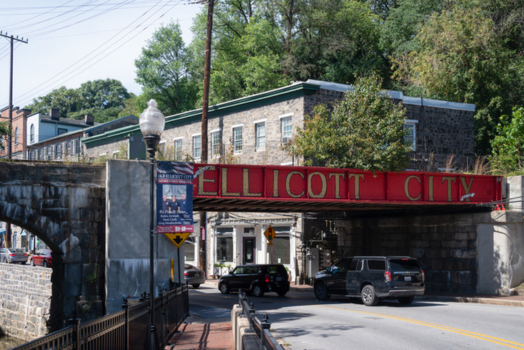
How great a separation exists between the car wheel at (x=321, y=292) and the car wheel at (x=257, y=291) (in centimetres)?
366

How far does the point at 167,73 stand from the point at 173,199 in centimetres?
4316

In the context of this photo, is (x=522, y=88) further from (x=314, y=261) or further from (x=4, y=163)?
(x=4, y=163)

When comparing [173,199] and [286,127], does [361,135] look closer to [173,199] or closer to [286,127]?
[286,127]

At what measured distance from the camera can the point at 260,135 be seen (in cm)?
3431

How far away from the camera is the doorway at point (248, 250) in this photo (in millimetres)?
37031

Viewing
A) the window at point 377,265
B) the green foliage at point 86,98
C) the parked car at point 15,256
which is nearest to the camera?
the window at point 377,265

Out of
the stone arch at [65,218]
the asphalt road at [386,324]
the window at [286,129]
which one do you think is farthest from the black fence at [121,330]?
the window at [286,129]

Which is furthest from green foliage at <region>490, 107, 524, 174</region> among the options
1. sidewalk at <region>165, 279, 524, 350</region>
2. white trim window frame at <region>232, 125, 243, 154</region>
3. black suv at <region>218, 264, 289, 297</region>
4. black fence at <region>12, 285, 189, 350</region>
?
black fence at <region>12, 285, 189, 350</region>

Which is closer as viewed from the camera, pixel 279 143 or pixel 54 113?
pixel 279 143

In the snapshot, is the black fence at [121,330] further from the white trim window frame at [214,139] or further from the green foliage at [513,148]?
the green foliage at [513,148]

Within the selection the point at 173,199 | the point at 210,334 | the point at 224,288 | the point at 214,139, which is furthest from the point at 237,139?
the point at 210,334

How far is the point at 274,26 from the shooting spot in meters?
54.2

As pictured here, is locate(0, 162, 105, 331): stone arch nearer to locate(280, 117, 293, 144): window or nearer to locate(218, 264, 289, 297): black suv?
locate(218, 264, 289, 297): black suv

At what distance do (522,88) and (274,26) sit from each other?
78.4 feet
